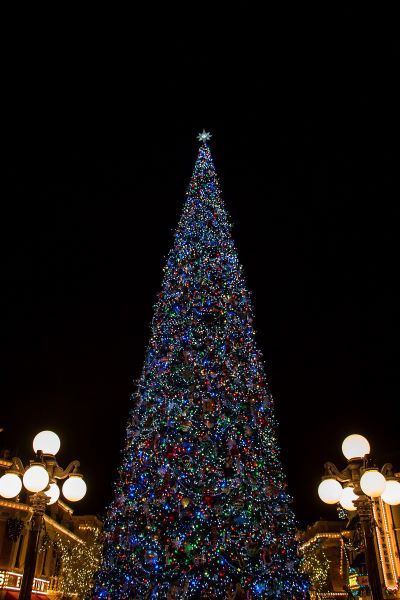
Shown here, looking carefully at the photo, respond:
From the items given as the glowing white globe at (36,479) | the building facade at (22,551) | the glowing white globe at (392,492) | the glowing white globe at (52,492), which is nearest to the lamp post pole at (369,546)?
the glowing white globe at (392,492)

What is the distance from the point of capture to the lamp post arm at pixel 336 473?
8.15 m

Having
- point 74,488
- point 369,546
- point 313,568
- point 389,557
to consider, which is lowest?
point 369,546

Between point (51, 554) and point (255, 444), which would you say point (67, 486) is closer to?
point (255, 444)

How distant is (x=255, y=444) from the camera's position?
1112 centimetres

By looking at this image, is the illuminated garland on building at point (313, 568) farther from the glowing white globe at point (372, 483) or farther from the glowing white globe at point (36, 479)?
the glowing white globe at point (36, 479)

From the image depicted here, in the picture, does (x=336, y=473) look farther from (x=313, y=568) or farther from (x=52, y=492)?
(x=313, y=568)

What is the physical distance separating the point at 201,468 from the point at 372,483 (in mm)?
3878

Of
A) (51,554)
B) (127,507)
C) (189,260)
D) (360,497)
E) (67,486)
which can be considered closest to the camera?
(360,497)

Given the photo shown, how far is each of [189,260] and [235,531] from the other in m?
6.30

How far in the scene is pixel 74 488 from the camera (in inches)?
340

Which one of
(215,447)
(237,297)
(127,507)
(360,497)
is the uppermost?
(237,297)

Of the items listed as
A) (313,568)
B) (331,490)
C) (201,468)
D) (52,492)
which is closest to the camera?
(331,490)

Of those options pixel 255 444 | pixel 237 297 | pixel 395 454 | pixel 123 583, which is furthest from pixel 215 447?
pixel 395 454

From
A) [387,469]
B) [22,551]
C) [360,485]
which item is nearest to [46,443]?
[360,485]
